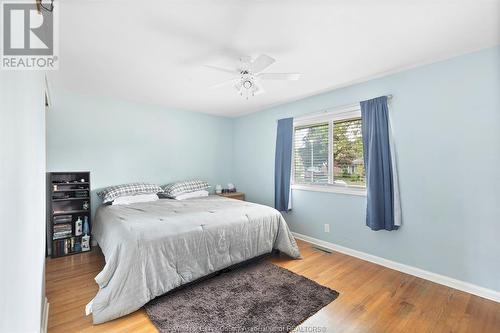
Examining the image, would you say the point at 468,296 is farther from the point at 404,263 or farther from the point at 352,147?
the point at 352,147

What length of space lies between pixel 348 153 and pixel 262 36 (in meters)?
2.07

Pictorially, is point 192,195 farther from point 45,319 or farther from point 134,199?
point 45,319

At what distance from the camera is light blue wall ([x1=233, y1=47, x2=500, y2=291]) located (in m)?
2.13

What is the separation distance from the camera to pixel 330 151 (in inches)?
135

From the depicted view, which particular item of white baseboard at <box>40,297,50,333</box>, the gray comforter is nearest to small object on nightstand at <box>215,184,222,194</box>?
the gray comforter

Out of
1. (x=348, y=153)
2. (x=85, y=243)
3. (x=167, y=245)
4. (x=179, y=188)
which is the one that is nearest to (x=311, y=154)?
(x=348, y=153)

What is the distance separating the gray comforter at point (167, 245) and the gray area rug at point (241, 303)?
0.16 m

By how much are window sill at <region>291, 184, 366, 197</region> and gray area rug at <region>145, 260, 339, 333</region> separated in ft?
4.50

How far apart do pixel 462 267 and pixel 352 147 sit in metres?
1.73

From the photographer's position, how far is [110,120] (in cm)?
364

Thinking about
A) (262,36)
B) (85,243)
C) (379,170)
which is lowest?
(85,243)

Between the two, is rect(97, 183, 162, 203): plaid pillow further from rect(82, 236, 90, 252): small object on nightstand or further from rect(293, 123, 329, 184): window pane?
rect(293, 123, 329, 184): window pane

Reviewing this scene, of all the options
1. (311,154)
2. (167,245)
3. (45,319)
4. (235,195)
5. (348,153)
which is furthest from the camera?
(235,195)

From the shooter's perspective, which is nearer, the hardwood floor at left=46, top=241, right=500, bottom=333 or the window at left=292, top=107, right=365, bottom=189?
the hardwood floor at left=46, top=241, right=500, bottom=333
